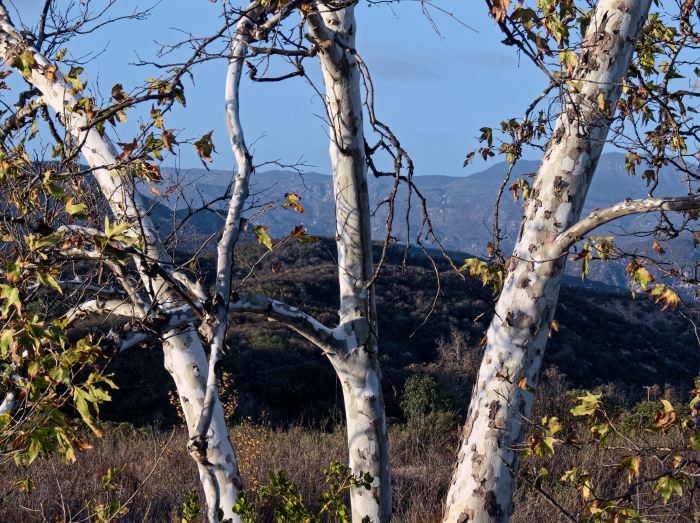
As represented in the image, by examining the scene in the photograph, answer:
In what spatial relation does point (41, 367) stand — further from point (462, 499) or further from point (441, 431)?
point (441, 431)

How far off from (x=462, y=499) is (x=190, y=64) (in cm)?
246

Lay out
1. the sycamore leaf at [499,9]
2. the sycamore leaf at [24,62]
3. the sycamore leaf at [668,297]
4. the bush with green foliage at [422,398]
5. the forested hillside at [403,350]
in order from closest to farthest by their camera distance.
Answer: the sycamore leaf at [499,9] < the sycamore leaf at [24,62] < the sycamore leaf at [668,297] < the bush with green foliage at [422,398] < the forested hillside at [403,350]

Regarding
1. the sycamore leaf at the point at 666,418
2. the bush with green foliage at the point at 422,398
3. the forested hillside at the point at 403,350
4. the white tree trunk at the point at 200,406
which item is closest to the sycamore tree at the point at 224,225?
the white tree trunk at the point at 200,406

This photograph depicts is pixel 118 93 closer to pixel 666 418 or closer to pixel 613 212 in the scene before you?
pixel 613 212

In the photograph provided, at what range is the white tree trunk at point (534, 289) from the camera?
12.2 feet

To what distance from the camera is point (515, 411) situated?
3711 mm

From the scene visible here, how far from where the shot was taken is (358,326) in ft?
13.8

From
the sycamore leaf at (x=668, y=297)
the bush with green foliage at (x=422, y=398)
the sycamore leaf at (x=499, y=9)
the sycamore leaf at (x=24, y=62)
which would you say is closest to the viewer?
the sycamore leaf at (x=499, y=9)

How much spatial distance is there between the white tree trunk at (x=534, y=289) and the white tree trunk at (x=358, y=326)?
1.81 feet

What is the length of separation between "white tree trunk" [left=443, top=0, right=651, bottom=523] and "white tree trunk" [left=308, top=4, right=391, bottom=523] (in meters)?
0.55

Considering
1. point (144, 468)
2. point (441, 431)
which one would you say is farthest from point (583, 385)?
point (144, 468)

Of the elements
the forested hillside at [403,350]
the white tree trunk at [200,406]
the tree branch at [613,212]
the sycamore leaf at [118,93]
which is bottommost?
the forested hillside at [403,350]

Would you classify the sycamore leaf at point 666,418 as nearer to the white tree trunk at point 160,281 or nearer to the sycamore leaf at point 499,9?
the sycamore leaf at point 499,9

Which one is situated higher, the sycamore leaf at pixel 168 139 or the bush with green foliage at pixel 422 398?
the sycamore leaf at pixel 168 139
